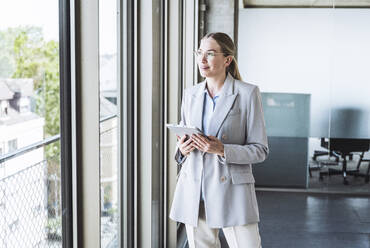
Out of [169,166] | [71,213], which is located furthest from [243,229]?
[169,166]

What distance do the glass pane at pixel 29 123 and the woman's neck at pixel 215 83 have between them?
0.83 metres

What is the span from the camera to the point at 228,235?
2246 mm

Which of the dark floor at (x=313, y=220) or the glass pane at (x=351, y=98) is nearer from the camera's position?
the dark floor at (x=313, y=220)

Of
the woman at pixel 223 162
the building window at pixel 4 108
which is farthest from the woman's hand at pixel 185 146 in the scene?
the building window at pixel 4 108

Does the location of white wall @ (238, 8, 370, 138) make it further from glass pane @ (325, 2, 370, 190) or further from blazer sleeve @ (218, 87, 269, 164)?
blazer sleeve @ (218, 87, 269, 164)

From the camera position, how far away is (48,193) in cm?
164

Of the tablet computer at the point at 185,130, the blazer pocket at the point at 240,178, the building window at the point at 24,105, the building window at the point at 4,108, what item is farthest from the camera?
the blazer pocket at the point at 240,178

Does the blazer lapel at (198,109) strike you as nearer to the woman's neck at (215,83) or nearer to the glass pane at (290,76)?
the woman's neck at (215,83)

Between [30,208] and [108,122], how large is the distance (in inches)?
32.6

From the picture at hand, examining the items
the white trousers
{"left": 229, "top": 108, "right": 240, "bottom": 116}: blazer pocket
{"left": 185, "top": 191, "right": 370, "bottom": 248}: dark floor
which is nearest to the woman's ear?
{"left": 229, "top": 108, "right": 240, "bottom": 116}: blazer pocket

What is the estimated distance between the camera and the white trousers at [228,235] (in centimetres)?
219

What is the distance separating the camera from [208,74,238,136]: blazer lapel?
217 cm

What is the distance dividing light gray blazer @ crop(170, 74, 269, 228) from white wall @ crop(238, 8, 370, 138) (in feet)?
13.8

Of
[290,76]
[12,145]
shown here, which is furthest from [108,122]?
[290,76]
